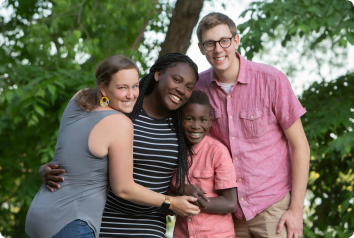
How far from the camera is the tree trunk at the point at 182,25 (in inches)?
188

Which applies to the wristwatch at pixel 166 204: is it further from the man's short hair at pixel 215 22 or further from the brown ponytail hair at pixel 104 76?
the man's short hair at pixel 215 22

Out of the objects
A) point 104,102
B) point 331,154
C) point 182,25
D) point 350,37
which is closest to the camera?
point 104,102

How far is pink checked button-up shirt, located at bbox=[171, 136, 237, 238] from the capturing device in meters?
2.42

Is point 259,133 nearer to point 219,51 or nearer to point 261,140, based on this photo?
point 261,140

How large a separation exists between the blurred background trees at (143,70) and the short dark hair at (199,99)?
1357 millimetres

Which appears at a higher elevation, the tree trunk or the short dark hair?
the tree trunk

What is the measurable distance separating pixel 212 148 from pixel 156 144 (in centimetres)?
38

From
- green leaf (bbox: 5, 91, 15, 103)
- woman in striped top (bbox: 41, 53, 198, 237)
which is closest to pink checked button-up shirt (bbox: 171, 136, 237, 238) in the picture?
woman in striped top (bbox: 41, 53, 198, 237)

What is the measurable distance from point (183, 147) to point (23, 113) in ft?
7.08

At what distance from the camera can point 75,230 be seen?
1.89 meters

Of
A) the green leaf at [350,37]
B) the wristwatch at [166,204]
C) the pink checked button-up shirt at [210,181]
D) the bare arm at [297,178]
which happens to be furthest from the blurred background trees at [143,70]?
the wristwatch at [166,204]

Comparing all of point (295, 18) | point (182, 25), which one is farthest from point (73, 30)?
point (295, 18)

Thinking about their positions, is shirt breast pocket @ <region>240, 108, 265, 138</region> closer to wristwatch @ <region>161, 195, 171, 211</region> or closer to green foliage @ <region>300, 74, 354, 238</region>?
wristwatch @ <region>161, 195, 171, 211</region>

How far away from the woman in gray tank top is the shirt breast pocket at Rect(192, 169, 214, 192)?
1.81ft
